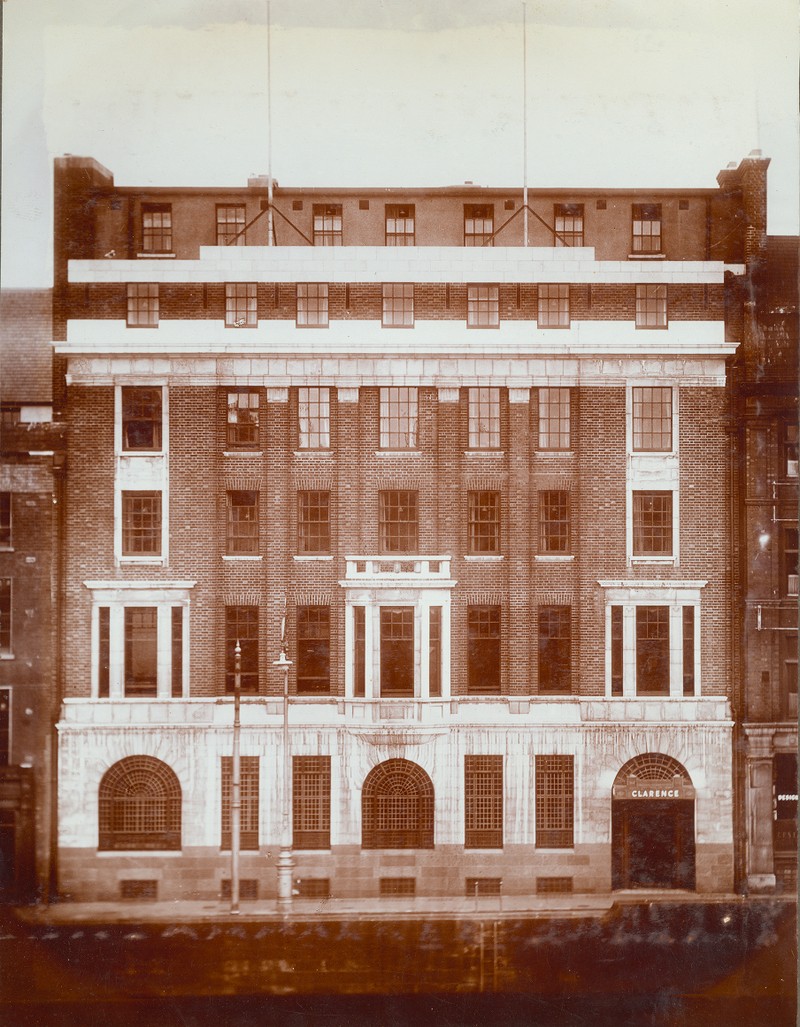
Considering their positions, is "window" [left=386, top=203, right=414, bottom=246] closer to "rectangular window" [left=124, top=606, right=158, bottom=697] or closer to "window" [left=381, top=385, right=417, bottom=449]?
"window" [left=381, top=385, right=417, bottom=449]

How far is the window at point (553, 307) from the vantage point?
36.1ft

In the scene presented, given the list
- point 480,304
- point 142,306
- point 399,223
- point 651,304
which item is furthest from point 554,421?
point 142,306

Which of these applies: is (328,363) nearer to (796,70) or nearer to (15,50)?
(15,50)

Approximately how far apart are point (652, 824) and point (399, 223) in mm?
7350

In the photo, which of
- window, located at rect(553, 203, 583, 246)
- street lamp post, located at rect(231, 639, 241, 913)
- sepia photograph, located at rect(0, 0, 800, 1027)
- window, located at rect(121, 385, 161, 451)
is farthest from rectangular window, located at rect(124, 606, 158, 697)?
window, located at rect(553, 203, 583, 246)

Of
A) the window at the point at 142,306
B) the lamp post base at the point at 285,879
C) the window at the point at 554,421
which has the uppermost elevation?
the window at the point at 142,306

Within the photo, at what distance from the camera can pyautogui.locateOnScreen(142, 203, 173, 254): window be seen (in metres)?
10.8

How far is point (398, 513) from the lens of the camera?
11.1m

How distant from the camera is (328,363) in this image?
11008mm

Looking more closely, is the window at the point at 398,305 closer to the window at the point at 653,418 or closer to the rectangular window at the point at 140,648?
the window at the point at 653,418

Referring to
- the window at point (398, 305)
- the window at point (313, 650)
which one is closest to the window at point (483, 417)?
the window at point (398, 305)

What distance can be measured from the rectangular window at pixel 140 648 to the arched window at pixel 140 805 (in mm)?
790

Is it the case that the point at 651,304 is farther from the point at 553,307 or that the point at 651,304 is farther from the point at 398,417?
the point at 398,417

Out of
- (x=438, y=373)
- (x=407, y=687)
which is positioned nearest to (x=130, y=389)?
(x=438, y=373)
